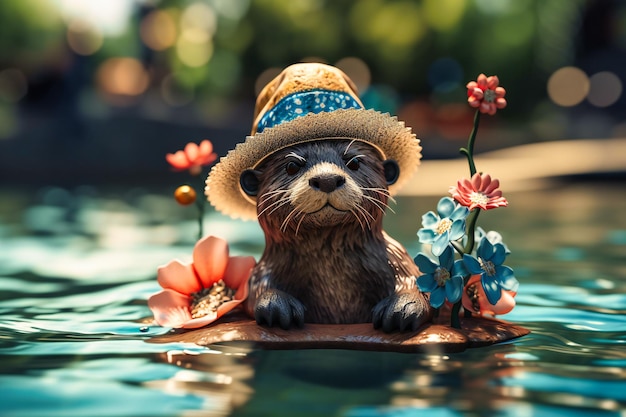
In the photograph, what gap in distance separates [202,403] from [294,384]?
0.42 m

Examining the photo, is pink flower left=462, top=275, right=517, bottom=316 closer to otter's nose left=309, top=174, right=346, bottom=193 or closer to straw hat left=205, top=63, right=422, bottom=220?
straw hat left=205, top=63, right=422, bottom=220

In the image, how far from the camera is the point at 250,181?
4.33m

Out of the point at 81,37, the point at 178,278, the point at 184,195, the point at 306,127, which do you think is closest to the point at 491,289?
the point at 306,127

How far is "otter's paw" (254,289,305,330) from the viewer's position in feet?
13.1

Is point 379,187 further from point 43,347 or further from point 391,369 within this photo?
point 43,347

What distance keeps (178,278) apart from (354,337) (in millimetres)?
1135

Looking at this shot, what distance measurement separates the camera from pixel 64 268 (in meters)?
7.23

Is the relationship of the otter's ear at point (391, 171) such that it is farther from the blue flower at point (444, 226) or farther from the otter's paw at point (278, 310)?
the otter's paw at point (278, 310)

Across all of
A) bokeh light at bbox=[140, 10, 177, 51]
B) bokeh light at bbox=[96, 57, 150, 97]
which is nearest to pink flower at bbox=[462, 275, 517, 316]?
bokeh light at bbox=[96, 57, 150, 97]

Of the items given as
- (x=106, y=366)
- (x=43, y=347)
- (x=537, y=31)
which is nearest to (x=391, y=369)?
(x=106, y=366)

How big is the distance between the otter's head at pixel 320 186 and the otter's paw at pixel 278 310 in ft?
1.02

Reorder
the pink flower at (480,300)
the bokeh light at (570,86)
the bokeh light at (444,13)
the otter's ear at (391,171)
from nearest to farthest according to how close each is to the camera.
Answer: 1. the pink flower at (480,300)
2. the otter's ear at (391,171)
3. the bokeh light at (444,13)
4. the bokeh light at (570,86)

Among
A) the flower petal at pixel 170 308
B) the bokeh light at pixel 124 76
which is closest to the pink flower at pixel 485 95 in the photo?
the flower petal at pixel 170 308

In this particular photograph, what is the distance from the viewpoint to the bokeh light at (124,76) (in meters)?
32.0
